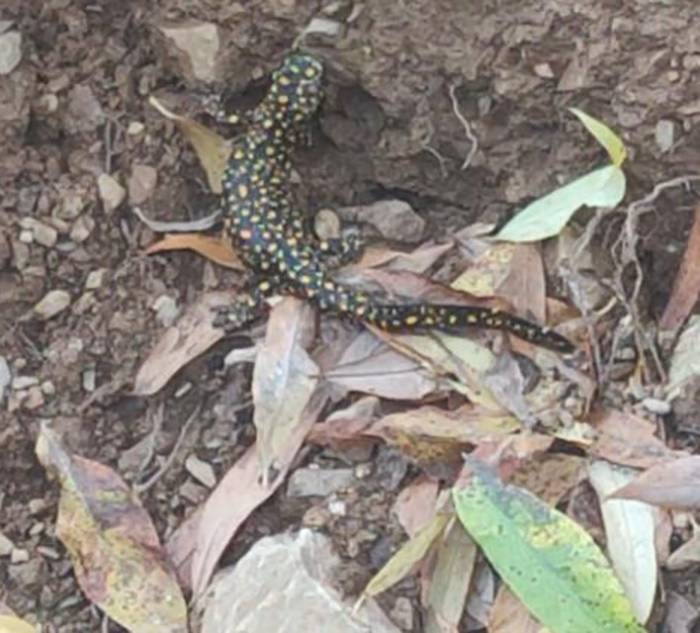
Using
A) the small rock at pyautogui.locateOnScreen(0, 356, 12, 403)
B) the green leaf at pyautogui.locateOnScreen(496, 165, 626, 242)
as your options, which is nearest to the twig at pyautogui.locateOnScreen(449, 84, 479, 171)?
the green leaf at pyautogui.locateOnScreen(496, 165, 626, 242)

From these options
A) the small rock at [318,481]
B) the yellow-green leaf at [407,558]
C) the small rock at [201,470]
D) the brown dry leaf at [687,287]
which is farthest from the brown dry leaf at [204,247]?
the brown dry leaf at [687,287]

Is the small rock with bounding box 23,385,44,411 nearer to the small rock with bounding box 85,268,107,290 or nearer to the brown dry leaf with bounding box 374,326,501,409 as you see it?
the small rock with bounding box 85,268,107,290

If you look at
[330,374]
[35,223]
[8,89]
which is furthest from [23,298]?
[330,374]

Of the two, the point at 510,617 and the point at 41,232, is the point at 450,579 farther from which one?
the point at 41,232

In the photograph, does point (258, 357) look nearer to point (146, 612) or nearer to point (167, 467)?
point (167, 467)

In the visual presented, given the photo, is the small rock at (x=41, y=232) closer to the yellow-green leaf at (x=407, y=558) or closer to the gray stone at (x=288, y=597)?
the gray stone at (x=288, y=597)
